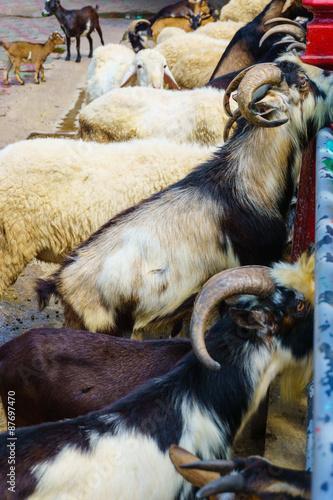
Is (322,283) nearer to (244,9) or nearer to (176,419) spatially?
(176,419)

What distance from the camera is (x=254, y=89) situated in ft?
8.59

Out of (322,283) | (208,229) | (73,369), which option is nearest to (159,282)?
(208,229)

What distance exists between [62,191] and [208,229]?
3.99ft

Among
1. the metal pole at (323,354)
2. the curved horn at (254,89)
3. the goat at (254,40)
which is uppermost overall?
the goat at (254,40)

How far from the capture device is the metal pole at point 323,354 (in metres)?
0.82

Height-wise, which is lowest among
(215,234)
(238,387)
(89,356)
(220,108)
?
(89,356)

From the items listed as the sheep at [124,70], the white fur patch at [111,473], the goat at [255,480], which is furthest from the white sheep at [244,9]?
the goat at [255,480]

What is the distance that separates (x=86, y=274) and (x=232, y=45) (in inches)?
150

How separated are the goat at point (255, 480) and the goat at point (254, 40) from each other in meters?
4.87

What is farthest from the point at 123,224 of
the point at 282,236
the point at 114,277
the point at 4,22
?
the point at 4,22

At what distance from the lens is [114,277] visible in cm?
275

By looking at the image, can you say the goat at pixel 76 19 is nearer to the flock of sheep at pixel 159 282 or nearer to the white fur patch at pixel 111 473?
the flock of sheep at pixel 159 282

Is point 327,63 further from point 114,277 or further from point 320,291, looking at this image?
point 320,291

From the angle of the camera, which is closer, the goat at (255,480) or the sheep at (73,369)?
the goat at (255,480)
